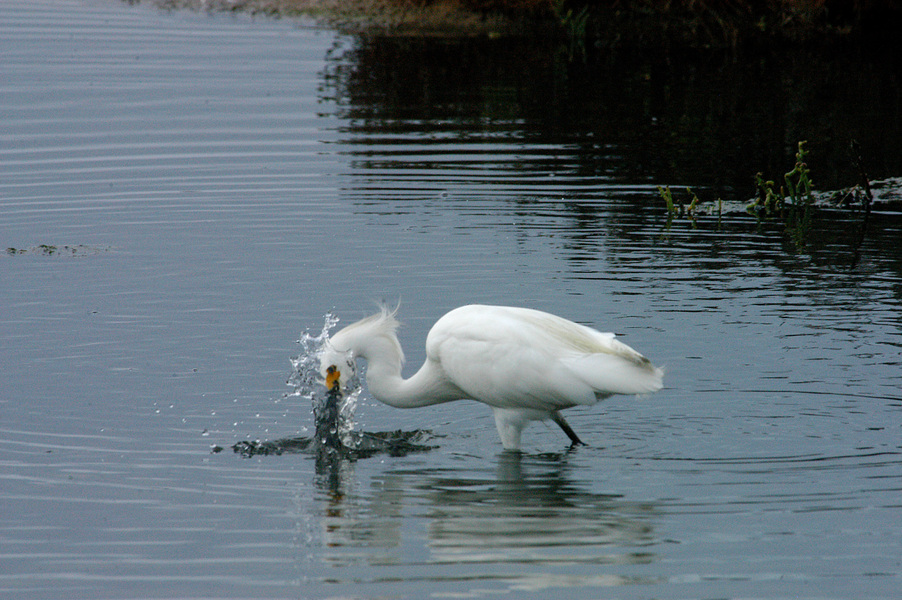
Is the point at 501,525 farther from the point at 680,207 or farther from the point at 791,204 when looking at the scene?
the point at 791,204

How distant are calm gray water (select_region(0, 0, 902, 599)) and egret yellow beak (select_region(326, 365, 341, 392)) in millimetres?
459

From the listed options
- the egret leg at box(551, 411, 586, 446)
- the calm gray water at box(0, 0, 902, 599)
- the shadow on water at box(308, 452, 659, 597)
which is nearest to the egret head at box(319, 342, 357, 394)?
the calm gray water at box(0, 0, 902, 599)

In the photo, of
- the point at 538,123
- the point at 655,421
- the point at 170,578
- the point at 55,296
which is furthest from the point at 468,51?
the point at 170,578

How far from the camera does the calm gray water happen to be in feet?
19.3

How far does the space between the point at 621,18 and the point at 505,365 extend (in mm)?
24372

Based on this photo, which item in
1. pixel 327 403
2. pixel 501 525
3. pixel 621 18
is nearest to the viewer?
pixel 501 525

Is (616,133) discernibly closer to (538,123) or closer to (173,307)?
(538,123)

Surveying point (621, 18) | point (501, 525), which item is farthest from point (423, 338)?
point (621, 18)

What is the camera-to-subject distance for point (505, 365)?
24.2 ft

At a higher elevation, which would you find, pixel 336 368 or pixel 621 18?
pixel 621 18

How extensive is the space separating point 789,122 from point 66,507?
15.4m

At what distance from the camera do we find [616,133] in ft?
61.0

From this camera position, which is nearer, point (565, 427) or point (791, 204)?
point (565, 427)

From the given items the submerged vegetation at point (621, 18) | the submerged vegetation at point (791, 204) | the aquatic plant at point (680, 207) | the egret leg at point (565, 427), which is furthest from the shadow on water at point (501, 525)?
the submerged vegetation at point (621, 18)
